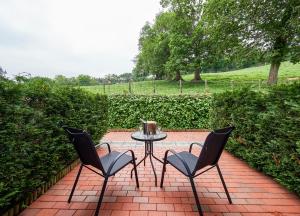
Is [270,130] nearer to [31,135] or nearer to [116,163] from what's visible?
[116,163]

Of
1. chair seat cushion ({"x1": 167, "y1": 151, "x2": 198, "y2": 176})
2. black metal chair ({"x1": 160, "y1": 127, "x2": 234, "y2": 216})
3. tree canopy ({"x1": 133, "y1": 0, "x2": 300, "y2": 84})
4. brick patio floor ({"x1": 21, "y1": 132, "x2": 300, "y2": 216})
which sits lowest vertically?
brick patio floor ({"x1": 21, "y1": 132, "x2": 300, "y2": 216})

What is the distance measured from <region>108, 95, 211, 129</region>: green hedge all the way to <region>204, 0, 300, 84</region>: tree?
6871 mm

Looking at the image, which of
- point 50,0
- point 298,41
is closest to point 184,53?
point 298,41

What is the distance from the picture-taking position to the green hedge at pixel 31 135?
5.98 ft

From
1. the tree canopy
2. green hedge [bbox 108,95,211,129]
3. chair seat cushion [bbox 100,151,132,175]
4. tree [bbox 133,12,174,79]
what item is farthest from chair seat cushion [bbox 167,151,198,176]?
tree [bbox 133,12,174,79]

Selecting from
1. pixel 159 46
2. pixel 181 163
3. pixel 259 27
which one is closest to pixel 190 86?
pixel 159 46

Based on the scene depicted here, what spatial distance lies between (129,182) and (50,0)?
5299 mm

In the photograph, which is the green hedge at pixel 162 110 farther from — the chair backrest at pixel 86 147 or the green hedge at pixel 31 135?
the chair backrest at pixel 86 147

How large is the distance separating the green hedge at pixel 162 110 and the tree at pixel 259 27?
6.87 metres

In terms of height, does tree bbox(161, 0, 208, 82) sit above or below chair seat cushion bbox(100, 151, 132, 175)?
above

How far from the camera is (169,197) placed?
237 centimetres

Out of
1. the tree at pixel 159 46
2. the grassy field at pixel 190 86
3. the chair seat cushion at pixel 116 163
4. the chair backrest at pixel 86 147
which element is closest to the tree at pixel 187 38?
the tree at pixel 159 46

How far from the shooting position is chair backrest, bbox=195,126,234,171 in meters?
2.01

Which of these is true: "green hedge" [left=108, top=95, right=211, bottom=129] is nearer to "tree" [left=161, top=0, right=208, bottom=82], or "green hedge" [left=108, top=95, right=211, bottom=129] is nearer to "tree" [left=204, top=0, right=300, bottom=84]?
"tree" [left=204, top=0, right=300, bottom=84]
